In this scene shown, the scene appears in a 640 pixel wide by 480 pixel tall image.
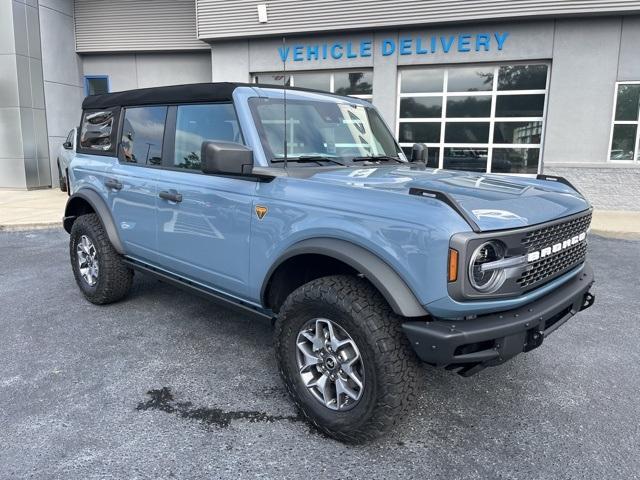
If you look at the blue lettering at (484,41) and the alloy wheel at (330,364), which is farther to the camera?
the blue lettering at (484,41)

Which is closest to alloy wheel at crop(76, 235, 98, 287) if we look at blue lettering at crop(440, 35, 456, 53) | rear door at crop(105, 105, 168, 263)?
rear door at crop(105, 105, 168, 263)

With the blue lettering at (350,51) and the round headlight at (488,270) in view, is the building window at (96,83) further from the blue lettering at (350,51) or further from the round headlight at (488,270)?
the round headlight at (488,270)

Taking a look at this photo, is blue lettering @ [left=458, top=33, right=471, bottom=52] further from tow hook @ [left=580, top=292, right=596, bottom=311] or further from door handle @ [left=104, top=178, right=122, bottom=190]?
tow hook @ [left=580, top=292, right=596, bottom=311]

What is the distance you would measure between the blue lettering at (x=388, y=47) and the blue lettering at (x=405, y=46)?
0.66 ft

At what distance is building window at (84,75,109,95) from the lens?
54.5 feet

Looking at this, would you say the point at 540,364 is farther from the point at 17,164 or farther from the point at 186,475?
the point at 17,164

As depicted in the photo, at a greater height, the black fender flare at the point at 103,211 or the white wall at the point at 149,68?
the white wall at the point at 149,68

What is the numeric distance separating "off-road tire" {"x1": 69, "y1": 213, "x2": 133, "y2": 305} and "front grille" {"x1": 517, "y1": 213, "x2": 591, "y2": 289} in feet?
11.5

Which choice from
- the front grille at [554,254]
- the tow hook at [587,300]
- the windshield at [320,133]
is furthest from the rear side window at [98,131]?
the tow hook at [587,300]

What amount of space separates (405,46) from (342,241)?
11.1 metres

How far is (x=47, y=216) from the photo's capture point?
9.96 m

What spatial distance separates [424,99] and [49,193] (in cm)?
1072

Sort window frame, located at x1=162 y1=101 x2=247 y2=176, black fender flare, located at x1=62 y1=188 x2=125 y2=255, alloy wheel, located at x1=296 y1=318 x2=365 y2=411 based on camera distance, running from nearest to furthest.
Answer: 1. alloy wheel, located at x1=296 y1=318 x2=365 y2=411
2. window frame, located at x1=162 y1=101 x2=247 y2=176
3. black fender flare, located at x1=62 y1=188 x2=125 y2=255

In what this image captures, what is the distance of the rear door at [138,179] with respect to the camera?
3.96m
